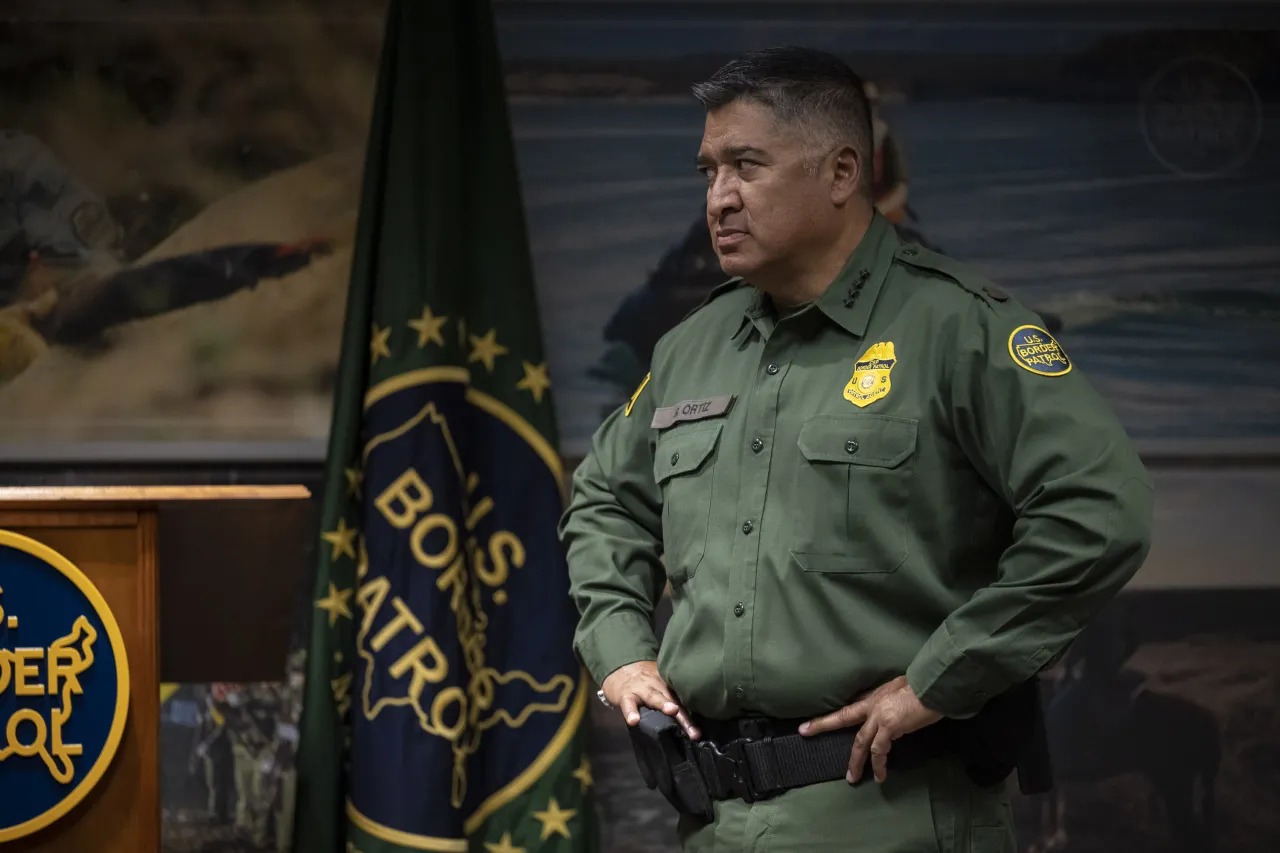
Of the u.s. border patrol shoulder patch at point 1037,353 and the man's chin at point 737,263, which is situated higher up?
the man's chin at point 737,263

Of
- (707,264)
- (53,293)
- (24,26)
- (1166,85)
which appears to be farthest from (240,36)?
(1166,85)

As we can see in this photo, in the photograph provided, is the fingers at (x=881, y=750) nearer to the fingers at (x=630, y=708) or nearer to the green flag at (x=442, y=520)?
the fingers at (x=630, y=708)

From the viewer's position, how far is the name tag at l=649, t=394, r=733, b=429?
6.77 feet

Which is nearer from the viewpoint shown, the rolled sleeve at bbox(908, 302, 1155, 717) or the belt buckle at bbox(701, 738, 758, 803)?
the rolled sleeve at bbox(908, 302, 1155, 717)

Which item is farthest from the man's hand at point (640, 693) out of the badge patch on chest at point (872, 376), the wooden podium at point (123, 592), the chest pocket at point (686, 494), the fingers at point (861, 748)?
the wooden podium at point (123, 592)

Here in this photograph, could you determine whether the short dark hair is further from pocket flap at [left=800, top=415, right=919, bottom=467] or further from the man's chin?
pocket flap at [left=800, top=415, right=919, bottom=467]

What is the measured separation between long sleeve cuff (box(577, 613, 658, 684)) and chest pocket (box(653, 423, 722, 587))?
99mm

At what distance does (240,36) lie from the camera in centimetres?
327

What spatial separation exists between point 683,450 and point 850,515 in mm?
291

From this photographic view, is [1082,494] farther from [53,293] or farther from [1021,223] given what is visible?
[53,293]

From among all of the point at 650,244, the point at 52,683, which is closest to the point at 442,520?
the point at 650,244

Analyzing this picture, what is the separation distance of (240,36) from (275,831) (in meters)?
1.74

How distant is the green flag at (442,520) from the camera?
2.95m
